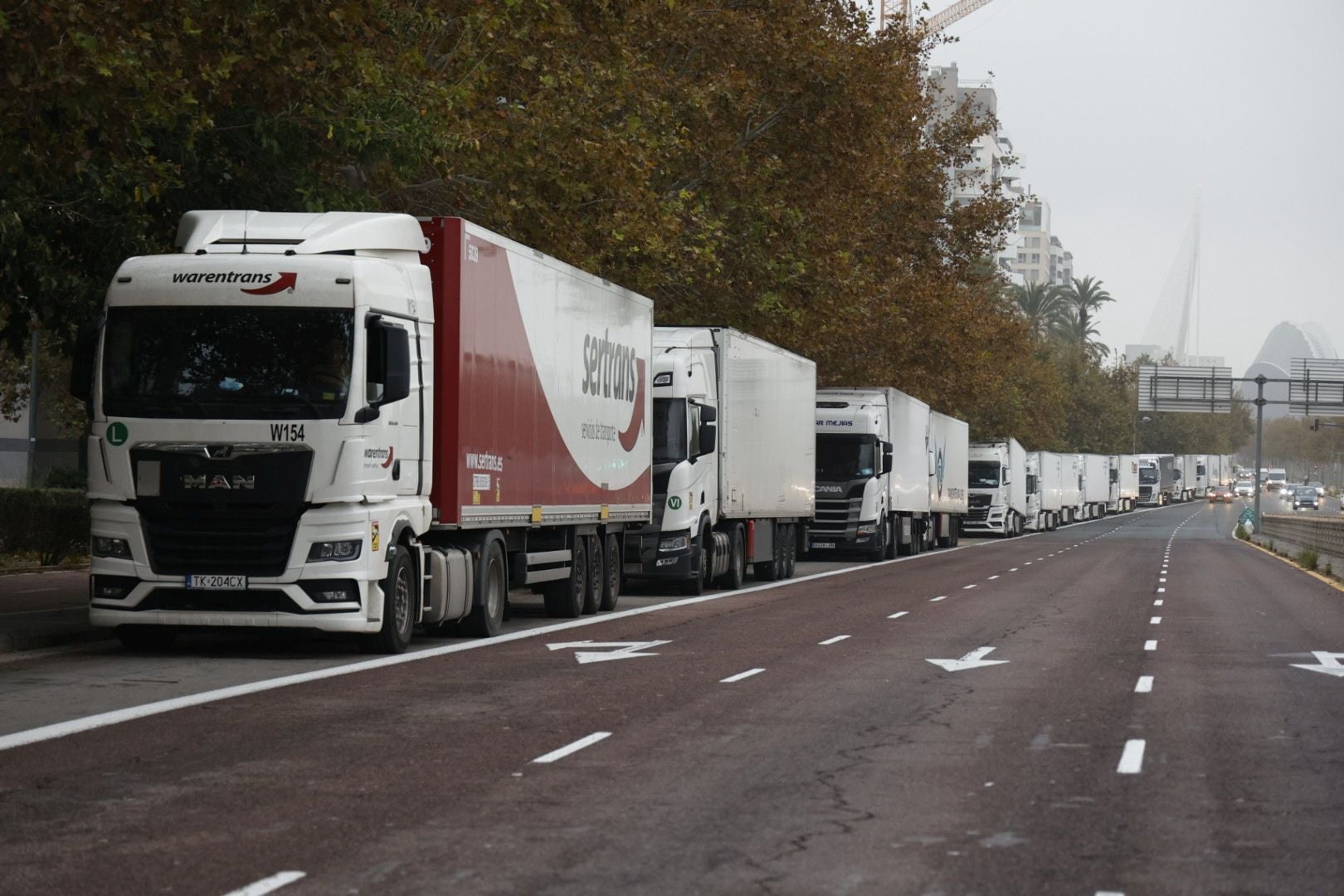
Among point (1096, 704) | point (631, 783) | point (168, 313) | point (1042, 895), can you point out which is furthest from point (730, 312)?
point (1042, 895)

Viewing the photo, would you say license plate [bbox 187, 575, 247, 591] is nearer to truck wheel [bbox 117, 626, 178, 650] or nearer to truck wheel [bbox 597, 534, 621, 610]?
truck wheel [bbox 117, 626, 178, 650]

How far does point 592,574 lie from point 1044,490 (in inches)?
2536

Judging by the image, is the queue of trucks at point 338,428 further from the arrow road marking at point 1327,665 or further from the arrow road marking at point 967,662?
the arrow road marking at point 1327,665

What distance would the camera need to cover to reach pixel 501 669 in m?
16.8

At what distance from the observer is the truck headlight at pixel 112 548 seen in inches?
682

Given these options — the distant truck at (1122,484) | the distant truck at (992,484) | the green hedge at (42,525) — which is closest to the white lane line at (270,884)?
the green hedge at (42,525)

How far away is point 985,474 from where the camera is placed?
73.2 m

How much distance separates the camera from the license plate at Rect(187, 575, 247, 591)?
17.1 meters

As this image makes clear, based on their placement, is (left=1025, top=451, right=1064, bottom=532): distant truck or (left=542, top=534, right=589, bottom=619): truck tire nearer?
(left=542, top=534, right=589, bottom=619): truck tire

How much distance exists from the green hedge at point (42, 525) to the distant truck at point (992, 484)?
45.9 metres

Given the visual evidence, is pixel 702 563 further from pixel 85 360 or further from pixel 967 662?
pixel 85 360

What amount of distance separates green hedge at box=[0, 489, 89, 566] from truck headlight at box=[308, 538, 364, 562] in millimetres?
14227

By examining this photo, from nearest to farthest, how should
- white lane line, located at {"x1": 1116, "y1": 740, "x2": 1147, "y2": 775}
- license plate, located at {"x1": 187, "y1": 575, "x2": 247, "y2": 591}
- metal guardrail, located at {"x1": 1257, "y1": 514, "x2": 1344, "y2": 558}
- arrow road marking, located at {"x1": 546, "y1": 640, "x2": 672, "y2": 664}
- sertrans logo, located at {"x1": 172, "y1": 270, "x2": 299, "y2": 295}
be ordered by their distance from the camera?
white lane line, located at {"x1": 1116, "y1": 740, "x2": 1147, "y2": 775} → license plate, located at {"x1": 187, "y1": 575, "x2": 247, "y2": 591} → sertrans logo, located at {"x1": 172, "y1": 270, "x2": 299, "y2": 295} → arrow road marking, located at {"x1": 546, "y1": 640, "x2": 672, "y2": 664} → metal guardrail, located at {"x1": 1257, "y1": 514, "x2": 1344, "y2": 558}

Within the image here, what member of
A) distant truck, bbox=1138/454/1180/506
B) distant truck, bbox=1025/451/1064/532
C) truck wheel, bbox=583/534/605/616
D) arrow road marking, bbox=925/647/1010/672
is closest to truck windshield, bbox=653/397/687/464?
truck wheel, bbox=583/534/605/616
